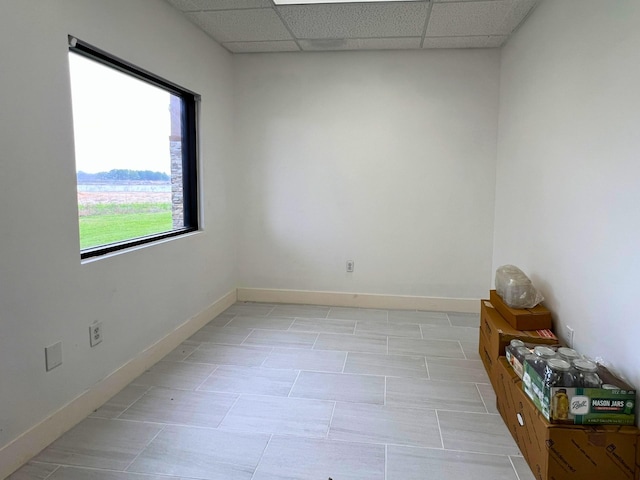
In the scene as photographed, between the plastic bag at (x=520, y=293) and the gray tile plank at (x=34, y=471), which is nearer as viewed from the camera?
the gray tile plank at (x=34, y=471)

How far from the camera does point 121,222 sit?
274cm

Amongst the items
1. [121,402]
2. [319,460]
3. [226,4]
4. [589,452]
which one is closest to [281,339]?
[121,402]

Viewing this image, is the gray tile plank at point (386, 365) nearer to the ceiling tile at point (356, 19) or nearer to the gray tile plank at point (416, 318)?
the gray tile plank at point (416, 318)

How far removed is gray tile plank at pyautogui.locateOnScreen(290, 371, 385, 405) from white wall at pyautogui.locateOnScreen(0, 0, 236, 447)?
3.61 feet

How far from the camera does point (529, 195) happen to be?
3.05 meters

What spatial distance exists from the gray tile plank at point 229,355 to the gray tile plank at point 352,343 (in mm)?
446

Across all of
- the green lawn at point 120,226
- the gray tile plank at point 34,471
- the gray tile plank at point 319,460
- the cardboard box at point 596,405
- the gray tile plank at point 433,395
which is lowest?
the gray tile plank at point 319,460

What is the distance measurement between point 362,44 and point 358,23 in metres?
0.51

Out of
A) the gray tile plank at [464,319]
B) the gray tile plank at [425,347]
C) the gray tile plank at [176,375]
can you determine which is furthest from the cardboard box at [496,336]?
the gray tile plank at [176,375]

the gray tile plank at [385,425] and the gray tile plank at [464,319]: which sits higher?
the gray tile plank at [464,319]

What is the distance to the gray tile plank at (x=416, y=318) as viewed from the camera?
384 centimetres

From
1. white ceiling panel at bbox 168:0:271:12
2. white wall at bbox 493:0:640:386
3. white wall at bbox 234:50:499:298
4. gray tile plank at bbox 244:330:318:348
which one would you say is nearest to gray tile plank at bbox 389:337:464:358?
gray tile plank at bbox 244:330:318:348

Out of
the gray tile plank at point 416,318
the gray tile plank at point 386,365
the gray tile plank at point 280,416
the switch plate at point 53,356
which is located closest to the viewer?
the switch plate at point 53,356

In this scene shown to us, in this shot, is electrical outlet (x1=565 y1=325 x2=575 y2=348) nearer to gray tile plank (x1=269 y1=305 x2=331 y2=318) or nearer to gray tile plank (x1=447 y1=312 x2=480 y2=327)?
gray tile plank (x1=447 y1=312 x2=480 y2=327)
